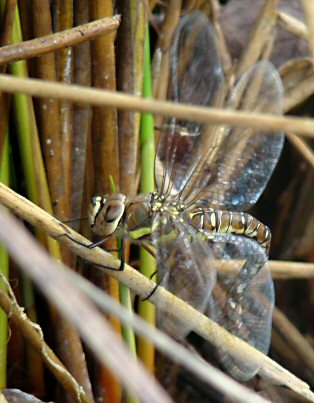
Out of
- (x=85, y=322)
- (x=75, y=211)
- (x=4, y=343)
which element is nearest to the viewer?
(x=85, y=322)

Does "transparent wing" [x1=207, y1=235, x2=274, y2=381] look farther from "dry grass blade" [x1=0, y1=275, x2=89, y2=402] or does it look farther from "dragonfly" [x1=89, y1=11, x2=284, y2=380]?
"dry grass blade" [x1=0, y1=275, x2=89, y2=402]

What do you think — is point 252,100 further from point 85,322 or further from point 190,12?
point 85,322

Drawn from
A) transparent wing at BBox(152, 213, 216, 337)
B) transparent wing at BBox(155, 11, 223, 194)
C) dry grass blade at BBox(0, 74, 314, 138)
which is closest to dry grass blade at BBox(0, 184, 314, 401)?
transparent wing at BBox(152, 213, 216, 337)

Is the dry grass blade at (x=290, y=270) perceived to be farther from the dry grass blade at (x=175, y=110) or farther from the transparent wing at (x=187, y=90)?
the dry grass blade at (x=175, y=110)

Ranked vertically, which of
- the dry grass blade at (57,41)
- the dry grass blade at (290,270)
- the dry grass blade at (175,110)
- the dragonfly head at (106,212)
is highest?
the dry grass blade at (175,110)

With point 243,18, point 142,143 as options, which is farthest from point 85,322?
point 243,18

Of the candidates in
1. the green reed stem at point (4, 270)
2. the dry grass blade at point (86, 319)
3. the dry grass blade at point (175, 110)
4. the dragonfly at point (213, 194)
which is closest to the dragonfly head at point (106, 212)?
the dragonfly at point (213, 194)

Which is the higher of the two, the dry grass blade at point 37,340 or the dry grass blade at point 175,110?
the dry grass blade at point 175,110
